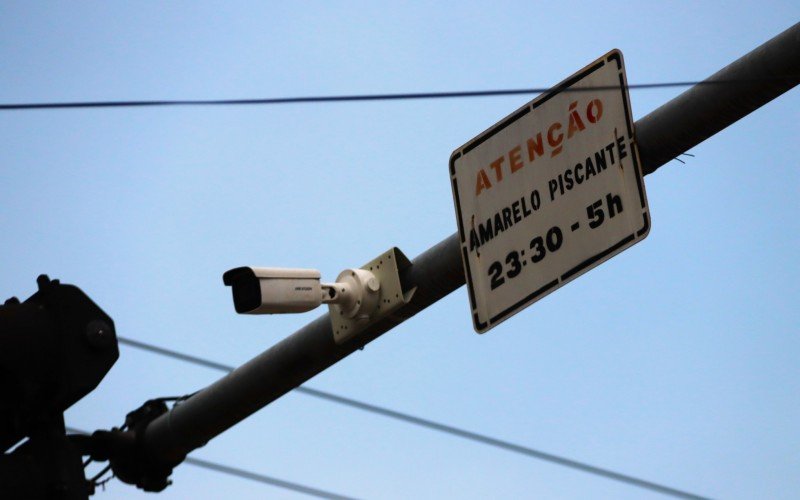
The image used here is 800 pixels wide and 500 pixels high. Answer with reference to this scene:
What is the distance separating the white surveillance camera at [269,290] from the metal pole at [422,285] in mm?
251

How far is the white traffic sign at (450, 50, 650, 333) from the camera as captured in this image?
517cm

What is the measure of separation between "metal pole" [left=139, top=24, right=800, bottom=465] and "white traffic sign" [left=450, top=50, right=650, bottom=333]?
4.4 inches

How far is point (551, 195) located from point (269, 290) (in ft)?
4.01

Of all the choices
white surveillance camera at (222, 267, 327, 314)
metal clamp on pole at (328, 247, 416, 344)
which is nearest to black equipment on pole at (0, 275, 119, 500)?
white surveillance camera at (222, 267, 327, 314)

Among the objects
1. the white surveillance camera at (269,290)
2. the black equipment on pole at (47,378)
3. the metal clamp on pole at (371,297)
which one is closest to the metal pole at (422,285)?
the metal clamp on pole at (371,297)

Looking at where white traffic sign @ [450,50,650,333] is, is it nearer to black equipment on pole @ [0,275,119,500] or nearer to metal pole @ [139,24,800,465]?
metal pole @ [139,24,800,465]

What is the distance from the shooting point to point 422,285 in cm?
579

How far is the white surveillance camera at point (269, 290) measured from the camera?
5.63 meters

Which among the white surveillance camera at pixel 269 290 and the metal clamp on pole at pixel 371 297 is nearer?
the white surveillance camera at pixel 269 290

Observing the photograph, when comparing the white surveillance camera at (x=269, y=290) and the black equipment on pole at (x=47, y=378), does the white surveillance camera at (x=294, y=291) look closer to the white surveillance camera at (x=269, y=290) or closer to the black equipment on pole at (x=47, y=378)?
the white surveillance camera at (x=269, y=290)

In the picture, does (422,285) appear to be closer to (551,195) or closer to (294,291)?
(294,291)

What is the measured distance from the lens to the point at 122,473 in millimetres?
6477

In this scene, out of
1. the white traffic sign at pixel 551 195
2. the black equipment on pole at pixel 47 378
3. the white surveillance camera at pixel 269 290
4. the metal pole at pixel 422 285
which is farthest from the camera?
the white surveillance camera at pixel 269 290

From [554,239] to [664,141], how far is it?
62cm
